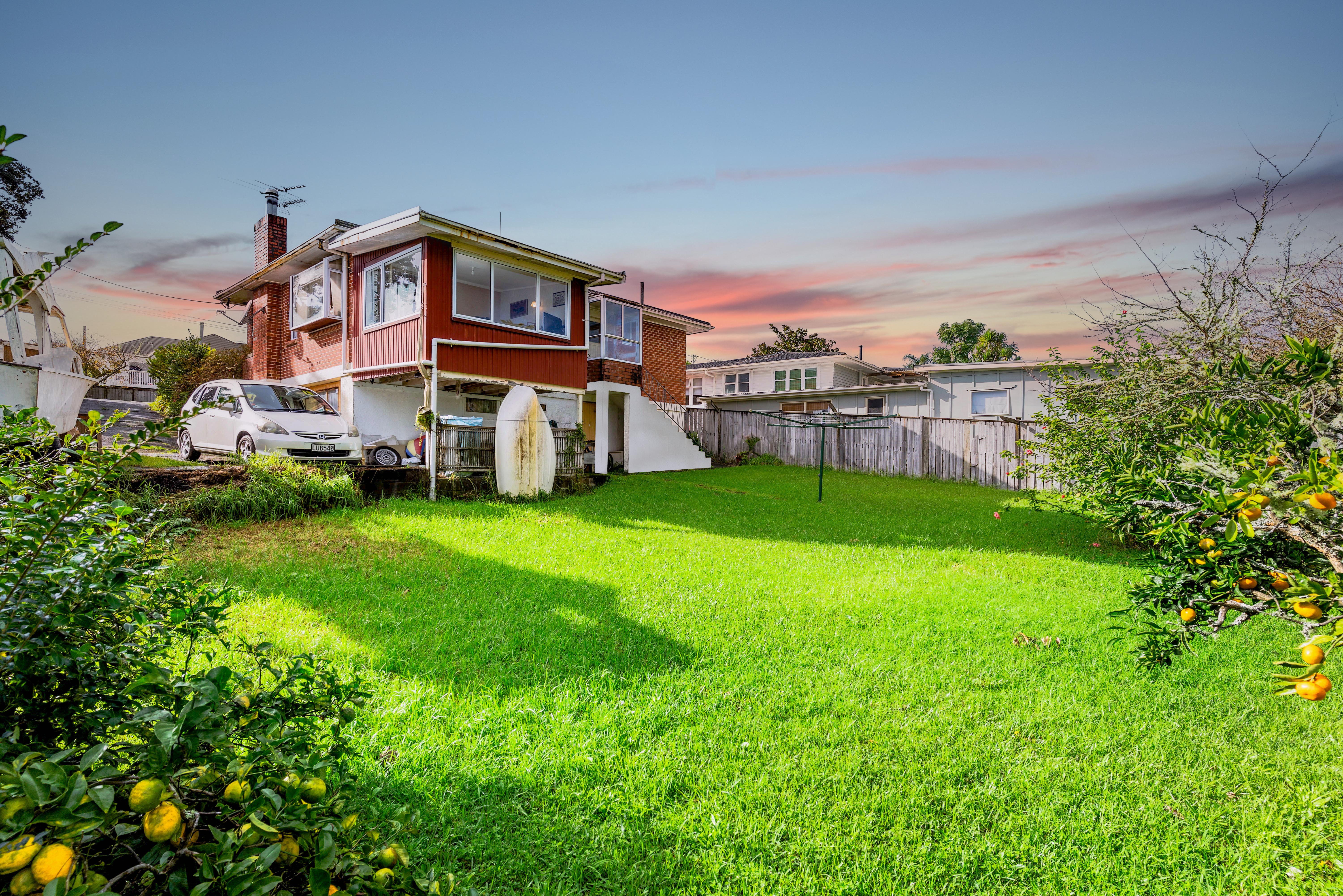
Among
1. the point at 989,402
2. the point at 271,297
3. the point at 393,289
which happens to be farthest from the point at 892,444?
the point at 271,297

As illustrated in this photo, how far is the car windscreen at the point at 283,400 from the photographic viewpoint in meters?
11.6

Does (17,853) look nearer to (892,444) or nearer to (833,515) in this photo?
(833,515)

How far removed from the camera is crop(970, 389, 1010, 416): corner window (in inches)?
1049

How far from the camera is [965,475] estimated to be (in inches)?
743

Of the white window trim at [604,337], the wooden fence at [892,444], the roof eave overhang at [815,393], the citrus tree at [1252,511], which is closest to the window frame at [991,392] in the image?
the roof eave overhang at [815,393]

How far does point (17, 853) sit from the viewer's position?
726 mm

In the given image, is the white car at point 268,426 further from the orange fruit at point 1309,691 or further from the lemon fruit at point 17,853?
the orange fruit at point 1309,691

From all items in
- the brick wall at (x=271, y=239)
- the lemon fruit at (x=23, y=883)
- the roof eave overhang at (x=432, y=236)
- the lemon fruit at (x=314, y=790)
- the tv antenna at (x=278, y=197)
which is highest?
the tv antenna at (x=278, y=197)

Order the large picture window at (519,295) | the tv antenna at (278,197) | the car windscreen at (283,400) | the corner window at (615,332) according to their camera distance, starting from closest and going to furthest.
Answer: the car windscreen at (283,400) → the large picture window at (519,295) → the tv antenna at (278,197) → the corner window at (615,332)

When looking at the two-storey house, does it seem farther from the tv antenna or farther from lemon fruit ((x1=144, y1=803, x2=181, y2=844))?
lemon fruit ((x1=144, y1=803, x2=181, y2=844))

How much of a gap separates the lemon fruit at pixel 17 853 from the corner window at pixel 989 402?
29.9 m

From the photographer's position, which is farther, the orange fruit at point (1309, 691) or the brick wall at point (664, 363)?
the brick wall at point (664, 363)

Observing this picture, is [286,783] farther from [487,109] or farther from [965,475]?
[965,475]

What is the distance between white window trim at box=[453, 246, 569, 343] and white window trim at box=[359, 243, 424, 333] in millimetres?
649
